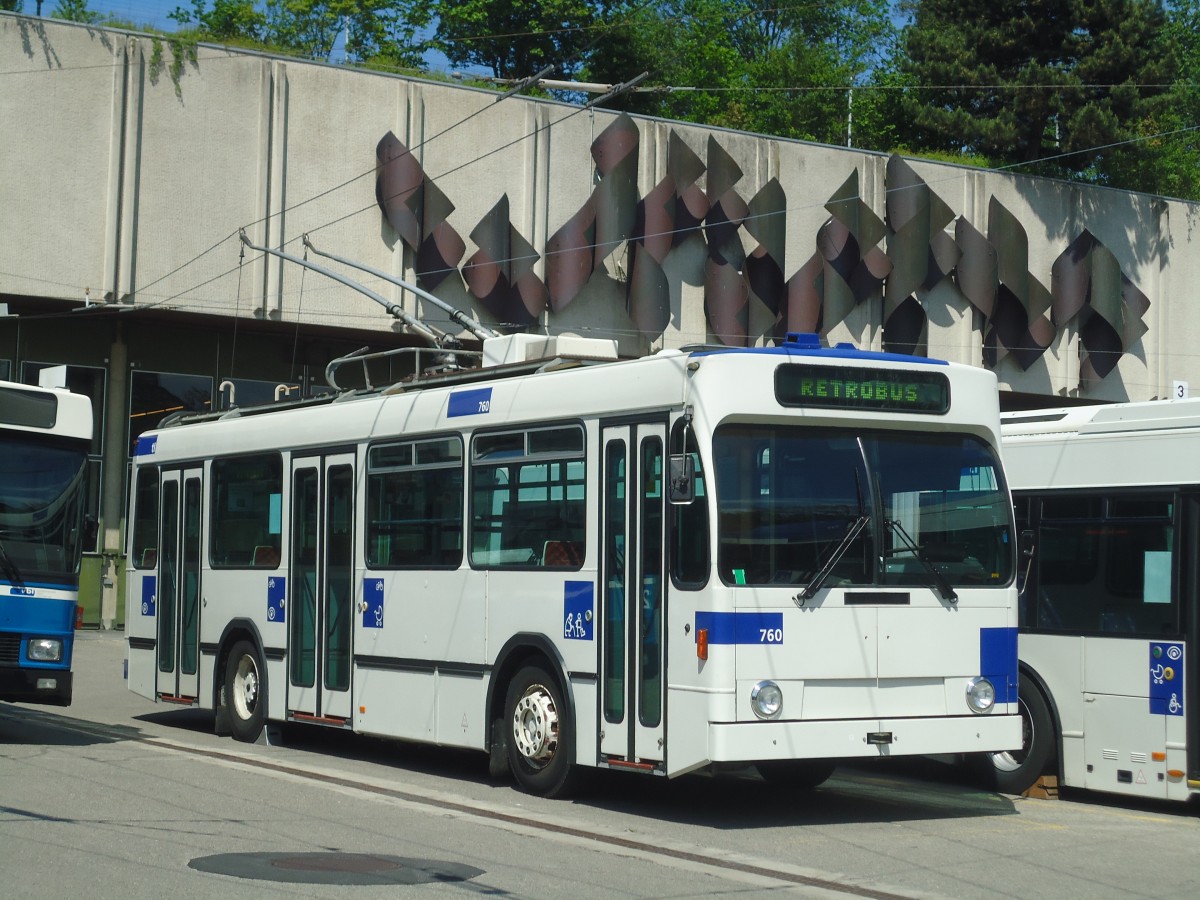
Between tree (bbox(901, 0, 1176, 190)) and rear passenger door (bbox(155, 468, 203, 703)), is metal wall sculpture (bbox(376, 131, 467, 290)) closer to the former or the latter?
rear passenger door (bbox(155, 468, 203, 703))

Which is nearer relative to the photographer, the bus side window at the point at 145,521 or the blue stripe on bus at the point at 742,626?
the blue stripe on bus at the point at 742,626

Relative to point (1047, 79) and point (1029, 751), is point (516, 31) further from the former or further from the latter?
point (1029, 751)

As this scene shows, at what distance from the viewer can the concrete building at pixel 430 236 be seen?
2983cm

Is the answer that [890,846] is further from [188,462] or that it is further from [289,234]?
[289,234]

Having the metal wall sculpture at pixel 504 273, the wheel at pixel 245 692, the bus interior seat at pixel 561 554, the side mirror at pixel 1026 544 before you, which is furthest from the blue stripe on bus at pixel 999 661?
the metal wall sculpture at pixel 504 273

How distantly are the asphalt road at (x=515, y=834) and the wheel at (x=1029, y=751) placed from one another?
0.24 m

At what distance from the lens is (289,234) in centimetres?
3116

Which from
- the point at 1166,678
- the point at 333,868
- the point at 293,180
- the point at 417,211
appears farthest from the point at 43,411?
the point at 417,211

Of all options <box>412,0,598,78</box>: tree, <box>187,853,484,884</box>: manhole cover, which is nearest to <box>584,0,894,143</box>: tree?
<box>412,0,598,78</box>: tree

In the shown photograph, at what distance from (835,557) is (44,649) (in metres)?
7.38

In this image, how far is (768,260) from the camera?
36.2 m

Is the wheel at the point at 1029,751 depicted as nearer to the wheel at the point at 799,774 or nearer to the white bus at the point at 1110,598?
the white bus at the point at 1110,598

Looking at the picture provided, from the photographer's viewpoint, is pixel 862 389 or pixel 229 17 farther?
pixel 229 17

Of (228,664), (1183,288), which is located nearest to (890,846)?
(228,664)
